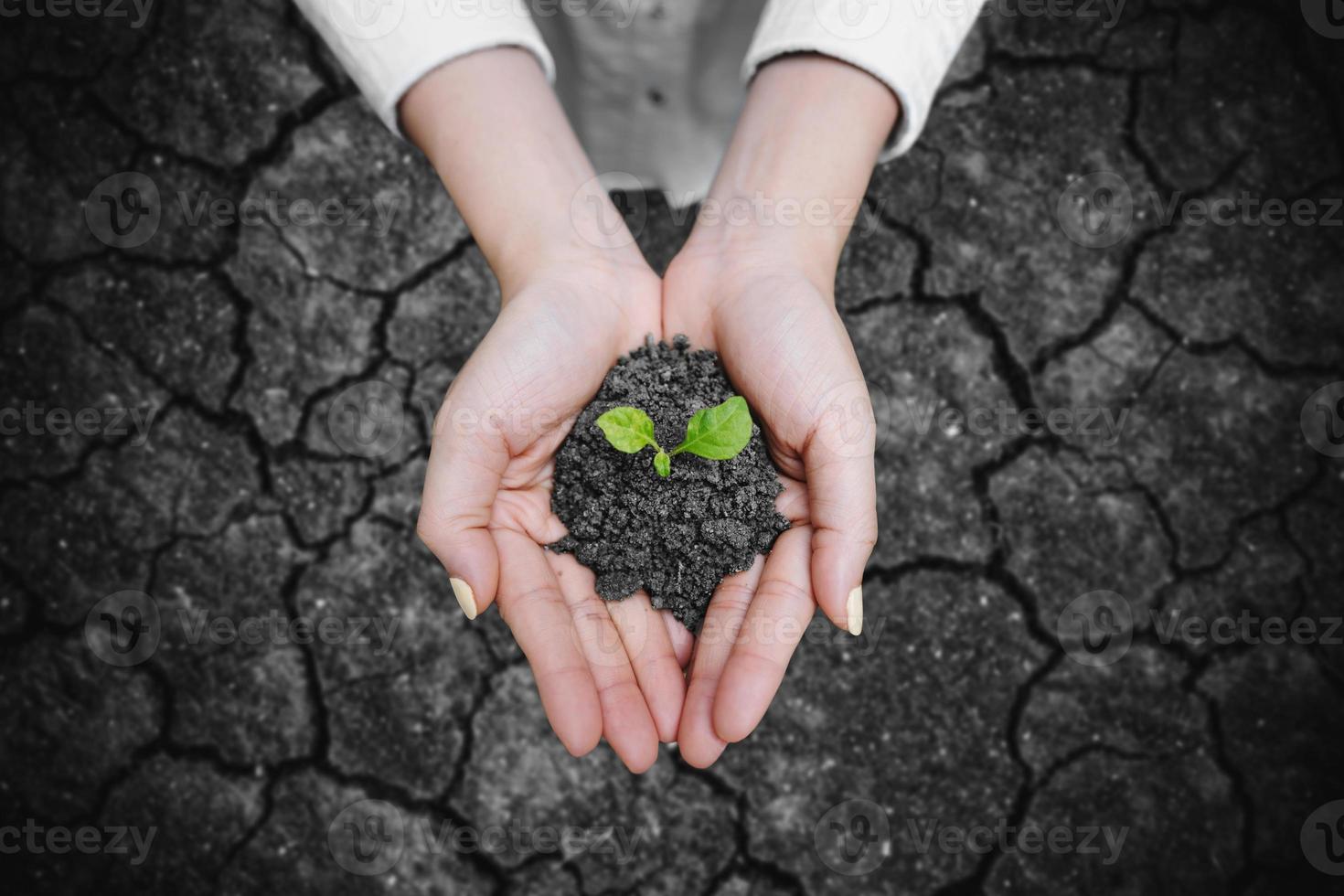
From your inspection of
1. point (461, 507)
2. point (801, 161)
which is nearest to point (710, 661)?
point (461, 507)

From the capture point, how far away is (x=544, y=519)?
1.52m

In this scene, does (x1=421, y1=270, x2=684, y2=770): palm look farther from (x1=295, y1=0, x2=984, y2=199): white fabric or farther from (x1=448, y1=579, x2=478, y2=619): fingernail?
(x1=295, y1=0, x2=984, y2=199): white fabric

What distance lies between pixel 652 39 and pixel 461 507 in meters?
0.88

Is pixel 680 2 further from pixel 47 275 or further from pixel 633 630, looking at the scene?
pixel 47 275

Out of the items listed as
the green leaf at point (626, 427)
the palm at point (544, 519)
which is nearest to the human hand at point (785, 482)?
the palm at point (544, 519)

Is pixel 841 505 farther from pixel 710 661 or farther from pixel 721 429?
pixel 710 661

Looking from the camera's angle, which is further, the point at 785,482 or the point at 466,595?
the point at 785,482

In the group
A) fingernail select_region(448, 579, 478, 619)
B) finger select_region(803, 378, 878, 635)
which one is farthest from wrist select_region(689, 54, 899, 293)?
fingernail select_region(448, 579, 478, 619)

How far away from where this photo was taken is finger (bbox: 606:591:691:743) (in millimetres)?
1412

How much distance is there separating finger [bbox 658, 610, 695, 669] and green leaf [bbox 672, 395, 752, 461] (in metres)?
0.32

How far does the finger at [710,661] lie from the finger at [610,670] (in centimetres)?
6

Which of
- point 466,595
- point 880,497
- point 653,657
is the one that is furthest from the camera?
point 880,497

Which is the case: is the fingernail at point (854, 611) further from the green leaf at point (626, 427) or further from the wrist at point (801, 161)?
the wrist at point (801, 161)

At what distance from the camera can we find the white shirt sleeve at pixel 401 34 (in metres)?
1.37
